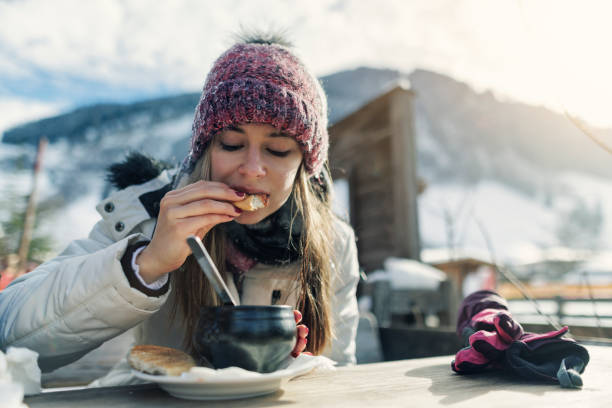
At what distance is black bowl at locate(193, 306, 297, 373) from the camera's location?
0.81 meters

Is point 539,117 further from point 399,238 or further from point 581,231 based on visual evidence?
point 399,238

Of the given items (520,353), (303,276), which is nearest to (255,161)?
(303,276)

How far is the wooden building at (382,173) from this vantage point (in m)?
6.18

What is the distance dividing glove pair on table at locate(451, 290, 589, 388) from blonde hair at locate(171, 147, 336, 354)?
60 centimetres

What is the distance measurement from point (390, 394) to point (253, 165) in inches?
31.5

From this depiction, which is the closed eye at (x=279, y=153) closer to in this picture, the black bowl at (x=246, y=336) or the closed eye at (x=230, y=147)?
the closed eye at (x=230, y=147)

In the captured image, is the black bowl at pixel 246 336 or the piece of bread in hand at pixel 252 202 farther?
the piece of bread in hand at pixel 252 202

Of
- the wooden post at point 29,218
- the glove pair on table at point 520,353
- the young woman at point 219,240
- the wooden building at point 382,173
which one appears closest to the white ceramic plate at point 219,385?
the young woman at point 219,240

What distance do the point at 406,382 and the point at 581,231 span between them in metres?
69.4

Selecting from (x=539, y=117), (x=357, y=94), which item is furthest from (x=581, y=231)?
(x=357, y=94)

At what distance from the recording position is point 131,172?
192cm

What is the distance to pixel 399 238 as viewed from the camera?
20.3 feet

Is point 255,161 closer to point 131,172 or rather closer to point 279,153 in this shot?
point 279,153

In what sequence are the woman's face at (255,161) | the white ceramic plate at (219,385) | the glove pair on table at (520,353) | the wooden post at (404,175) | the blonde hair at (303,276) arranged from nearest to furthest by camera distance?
the white ceramic plate at (219,385), the glove pair on table at (520,353), the woman's face at (255,161), the blonde hair at (303,276), the wooden post at (404,175)
